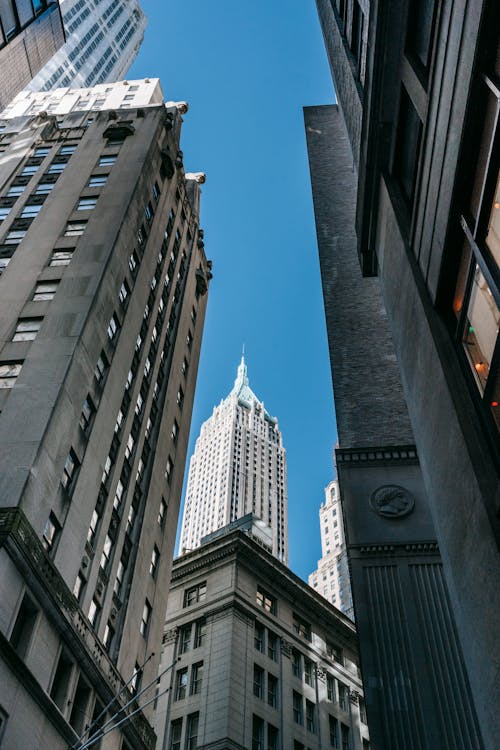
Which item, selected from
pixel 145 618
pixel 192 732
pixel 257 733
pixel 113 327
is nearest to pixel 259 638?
pixel 257 733

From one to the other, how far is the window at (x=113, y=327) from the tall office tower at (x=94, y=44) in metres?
81.7

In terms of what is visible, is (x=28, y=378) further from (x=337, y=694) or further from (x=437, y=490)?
(x=337, y=694)

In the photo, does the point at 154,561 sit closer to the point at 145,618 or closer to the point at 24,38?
the point at 145,618

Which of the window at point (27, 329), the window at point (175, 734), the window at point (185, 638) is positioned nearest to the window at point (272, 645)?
the window at point (185, 638)

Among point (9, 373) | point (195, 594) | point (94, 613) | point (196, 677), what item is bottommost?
point (94, 613)

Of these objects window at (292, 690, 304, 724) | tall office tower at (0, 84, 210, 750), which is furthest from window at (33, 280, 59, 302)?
window at (292, 690, 304, 724)

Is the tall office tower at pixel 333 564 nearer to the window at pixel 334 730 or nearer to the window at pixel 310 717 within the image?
the window at pixel 334 730

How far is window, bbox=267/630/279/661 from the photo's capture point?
53375 millimetres

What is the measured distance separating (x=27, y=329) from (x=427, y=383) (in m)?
22.9

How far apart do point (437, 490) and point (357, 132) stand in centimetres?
1916

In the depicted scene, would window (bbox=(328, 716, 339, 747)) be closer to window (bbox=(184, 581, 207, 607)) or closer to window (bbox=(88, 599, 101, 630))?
window (bbox=(184, 581, 207, 607))

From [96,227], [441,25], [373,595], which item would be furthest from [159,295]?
[441,25]

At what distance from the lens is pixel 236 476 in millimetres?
164500

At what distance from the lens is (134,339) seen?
40.9 meters
